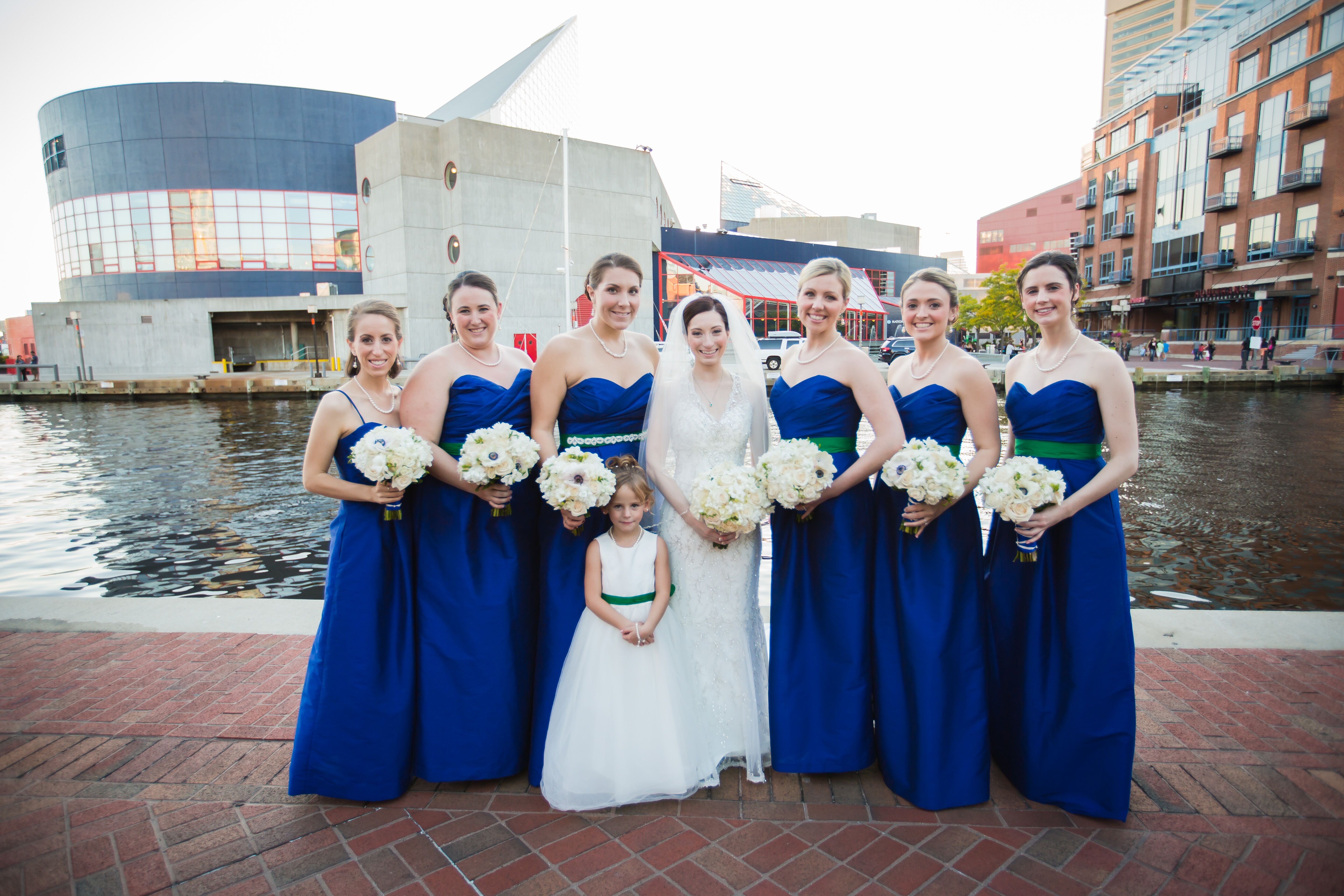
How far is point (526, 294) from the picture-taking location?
39.8m

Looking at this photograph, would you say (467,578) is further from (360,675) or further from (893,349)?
(893,349)

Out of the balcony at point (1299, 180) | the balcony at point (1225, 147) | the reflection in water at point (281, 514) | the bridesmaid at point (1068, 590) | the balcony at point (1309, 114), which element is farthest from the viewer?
the balcony at point (1225, 147)

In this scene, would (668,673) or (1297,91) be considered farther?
(1297,91)

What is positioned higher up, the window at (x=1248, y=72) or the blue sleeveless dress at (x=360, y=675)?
the window at (x=1248, y=72)

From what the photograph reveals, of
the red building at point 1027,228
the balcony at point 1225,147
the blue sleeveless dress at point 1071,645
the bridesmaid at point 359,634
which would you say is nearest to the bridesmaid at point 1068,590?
the blue sleeveless dress at point 1071,645

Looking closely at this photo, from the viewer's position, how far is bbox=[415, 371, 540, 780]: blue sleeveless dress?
136 inches

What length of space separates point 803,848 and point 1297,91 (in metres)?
54.5

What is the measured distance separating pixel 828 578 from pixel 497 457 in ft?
5.76

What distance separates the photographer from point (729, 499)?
10.7 feet

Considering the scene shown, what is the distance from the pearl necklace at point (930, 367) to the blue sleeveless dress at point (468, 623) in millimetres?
2117

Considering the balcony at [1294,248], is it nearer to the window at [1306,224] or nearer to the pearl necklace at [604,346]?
the window at [1306,224]

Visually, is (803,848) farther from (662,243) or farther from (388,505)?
(662,243)

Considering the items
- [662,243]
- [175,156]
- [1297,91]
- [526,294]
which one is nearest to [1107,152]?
[1297,91]

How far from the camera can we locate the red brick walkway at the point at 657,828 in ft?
9.14
